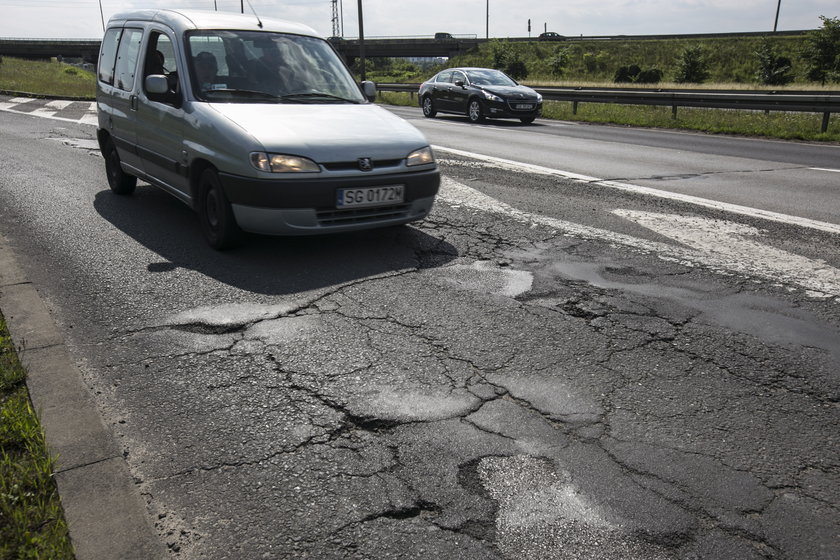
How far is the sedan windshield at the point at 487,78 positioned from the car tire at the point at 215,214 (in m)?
15.1

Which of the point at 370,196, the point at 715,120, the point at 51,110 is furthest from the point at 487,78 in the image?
the point at 370,196

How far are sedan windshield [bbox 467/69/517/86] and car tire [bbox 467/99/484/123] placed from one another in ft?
1.98

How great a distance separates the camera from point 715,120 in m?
19.4

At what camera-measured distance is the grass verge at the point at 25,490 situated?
2.22 metres

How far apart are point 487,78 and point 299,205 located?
16.1 meters

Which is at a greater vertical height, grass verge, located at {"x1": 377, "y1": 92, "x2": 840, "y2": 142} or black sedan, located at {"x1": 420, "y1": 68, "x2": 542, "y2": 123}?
black sedan, located at {"x1": 420, "y1": 68, "x2": 542, "y2": 123}

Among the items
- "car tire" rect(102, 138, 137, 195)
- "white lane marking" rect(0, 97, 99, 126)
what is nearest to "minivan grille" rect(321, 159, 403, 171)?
"car tire" rect(102, 138, 137, 195)

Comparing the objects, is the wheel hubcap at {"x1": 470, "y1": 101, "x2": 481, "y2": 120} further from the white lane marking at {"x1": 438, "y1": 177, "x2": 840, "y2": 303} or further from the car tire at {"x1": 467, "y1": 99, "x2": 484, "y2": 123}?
the white lane marking at {"x1": 438, "y1": 177, "x2": 840, "y2": 303}

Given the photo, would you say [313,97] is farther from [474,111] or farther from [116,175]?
[474,111]

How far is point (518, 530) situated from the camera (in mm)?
2424

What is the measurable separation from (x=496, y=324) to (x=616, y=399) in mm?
1041

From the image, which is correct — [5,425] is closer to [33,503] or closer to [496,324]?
[33,503]

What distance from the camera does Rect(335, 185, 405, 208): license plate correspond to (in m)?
5.32

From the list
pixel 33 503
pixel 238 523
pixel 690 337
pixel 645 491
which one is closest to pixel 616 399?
pixel 645 491
